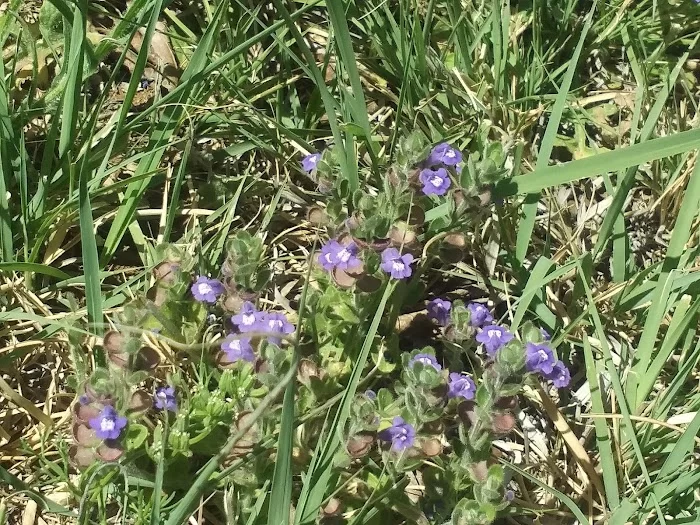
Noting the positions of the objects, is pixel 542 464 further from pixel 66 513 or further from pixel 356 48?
pixel 356 48

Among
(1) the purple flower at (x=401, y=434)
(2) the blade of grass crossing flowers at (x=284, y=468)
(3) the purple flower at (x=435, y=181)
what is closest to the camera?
(2) the blade of grass crossing flowers at (x=284, y=468)

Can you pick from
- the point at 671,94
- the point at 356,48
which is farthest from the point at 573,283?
the point at 356,48

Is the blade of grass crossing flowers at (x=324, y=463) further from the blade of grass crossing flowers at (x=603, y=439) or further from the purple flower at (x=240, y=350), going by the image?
the blade of grass crossing flowers at (x=603, y=439)

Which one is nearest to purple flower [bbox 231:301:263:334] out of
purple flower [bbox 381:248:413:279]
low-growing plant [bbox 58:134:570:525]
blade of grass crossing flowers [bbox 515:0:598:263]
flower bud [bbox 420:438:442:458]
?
low-growing plant [bbox 58:134:570:525]

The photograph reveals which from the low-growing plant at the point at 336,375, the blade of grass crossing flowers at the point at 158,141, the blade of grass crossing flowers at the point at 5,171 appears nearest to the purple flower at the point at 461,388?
the low-growing plant at the point at 336,375

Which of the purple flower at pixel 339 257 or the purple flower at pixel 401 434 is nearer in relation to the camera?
the purple flower at pixel 401 434

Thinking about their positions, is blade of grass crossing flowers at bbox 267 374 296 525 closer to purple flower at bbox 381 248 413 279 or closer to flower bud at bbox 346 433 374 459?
flower bud at bbox 346 433 374 459
